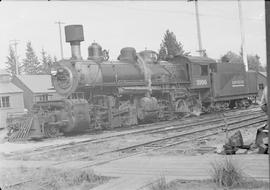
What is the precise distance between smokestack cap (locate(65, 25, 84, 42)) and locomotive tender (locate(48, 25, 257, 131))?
44 mm

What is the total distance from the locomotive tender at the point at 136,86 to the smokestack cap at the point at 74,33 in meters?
0.04

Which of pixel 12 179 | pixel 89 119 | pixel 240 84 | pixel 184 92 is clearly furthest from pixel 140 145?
pixel 240 84

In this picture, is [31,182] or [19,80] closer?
[31,182]

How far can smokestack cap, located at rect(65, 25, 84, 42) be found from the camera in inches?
475

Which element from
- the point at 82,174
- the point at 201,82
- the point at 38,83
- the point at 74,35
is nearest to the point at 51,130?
the point at 74,35

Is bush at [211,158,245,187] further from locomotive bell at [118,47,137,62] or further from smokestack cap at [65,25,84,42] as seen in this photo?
locomotive bell at [118,47,137,62]

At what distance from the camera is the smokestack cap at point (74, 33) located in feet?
39.5

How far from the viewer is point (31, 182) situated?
607cm

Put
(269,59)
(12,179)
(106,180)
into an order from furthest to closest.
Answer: (12,179), (106,180), (269,59)

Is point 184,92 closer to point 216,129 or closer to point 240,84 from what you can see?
point 240,84

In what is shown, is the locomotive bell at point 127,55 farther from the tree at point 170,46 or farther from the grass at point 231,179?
the grass at point 231,179

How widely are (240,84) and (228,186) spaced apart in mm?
17921

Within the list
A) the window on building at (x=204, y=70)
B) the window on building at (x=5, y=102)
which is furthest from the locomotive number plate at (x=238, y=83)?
the window on building at (x=5, y=102)

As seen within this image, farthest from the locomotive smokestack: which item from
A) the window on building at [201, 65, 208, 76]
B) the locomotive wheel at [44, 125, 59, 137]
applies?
the window on building at [201, 65, 208, 76]
